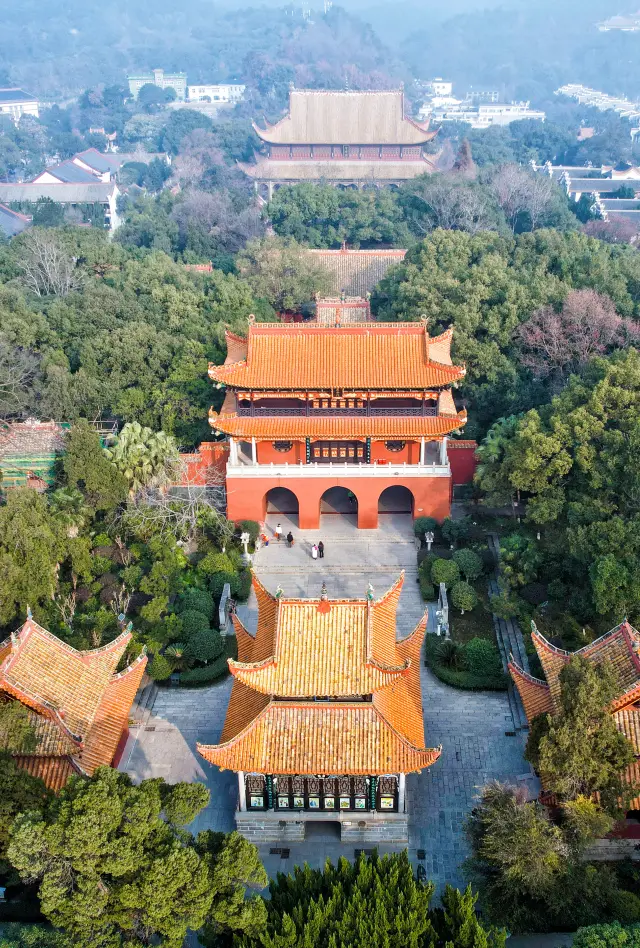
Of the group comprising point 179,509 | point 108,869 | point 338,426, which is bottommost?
point 108,869

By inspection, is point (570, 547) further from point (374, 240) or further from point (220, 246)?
point (220, 246)

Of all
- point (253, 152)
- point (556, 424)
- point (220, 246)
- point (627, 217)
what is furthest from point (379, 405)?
point (253, 152)

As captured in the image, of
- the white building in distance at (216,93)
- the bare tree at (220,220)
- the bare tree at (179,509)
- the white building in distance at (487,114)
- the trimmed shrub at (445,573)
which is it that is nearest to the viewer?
the trimmed shrub at (445,573)

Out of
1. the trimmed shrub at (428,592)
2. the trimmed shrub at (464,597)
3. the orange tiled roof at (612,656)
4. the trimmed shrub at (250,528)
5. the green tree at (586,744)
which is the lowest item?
the green tree at (586,744)

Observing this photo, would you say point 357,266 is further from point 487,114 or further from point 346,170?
point 487,114

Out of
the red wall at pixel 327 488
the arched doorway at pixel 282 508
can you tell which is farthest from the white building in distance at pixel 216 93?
the red wall at pixel 327 488

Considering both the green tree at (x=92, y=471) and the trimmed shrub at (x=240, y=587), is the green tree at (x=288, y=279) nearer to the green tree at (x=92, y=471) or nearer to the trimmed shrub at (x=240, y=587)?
the green tree at (x=92, y=471)

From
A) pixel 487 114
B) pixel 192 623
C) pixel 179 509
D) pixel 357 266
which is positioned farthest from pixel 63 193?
pixel 487 114
